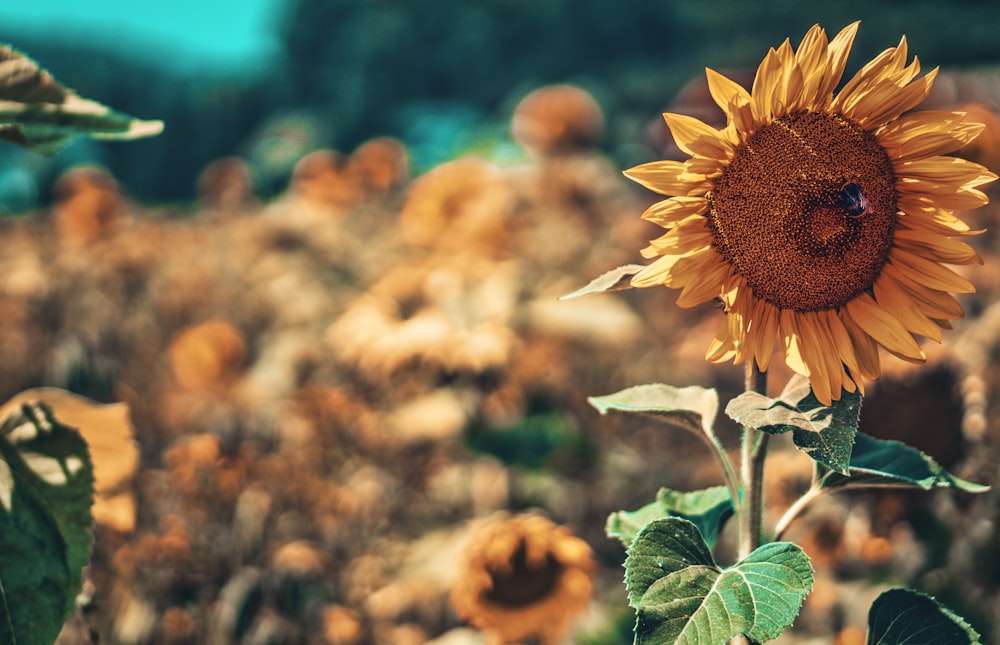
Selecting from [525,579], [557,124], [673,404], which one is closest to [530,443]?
[525,579]

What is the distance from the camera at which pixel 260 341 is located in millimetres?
4922

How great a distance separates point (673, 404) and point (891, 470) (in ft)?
0.75

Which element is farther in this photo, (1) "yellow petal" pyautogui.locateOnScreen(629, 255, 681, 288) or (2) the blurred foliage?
(2) the blurred foliage

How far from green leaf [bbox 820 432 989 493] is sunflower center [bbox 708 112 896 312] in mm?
168

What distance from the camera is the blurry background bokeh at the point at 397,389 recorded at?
82.9 inches

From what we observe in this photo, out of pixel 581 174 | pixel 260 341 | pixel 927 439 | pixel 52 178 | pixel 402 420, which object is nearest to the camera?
pixel 927 439

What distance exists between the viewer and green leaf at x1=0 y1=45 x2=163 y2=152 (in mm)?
970

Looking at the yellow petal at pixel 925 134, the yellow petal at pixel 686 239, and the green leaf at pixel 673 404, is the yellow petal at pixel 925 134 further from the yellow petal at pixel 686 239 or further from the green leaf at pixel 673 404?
the green leaf at pixel 673 404

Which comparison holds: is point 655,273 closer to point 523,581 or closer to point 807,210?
point 807,210

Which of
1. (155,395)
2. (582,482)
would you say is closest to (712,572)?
(582,482)

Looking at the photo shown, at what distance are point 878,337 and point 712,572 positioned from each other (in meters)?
0.29

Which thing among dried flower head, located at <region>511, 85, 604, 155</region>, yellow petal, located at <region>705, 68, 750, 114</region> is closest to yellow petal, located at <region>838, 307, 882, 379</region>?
yellow petal, located at <region>705, 68, 750, 114</region>

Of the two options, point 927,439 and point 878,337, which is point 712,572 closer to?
point 878,337

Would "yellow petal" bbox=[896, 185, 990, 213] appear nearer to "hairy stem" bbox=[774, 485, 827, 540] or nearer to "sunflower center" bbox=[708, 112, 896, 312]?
"sunflower center" bbox=[708, 112, 896, 312]
